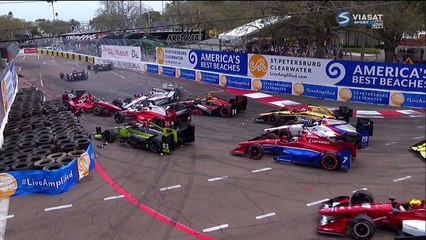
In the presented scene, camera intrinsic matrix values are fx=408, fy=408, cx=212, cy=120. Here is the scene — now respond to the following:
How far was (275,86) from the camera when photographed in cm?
2234

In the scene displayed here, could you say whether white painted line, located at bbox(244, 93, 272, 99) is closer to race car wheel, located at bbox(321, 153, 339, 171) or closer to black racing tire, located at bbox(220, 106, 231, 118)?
black racing tire, located at bbox(220, 106, 231, 118)

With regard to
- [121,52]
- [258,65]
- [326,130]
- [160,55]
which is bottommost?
[326,130]

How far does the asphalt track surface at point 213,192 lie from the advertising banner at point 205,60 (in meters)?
7.25

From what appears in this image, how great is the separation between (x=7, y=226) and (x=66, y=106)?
42.8 ft

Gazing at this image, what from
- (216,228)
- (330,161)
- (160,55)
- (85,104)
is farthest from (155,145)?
(160,55)

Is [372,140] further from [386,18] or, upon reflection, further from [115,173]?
[386,18]

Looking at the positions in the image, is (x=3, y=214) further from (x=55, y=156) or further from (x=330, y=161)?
(x=330, y=161)

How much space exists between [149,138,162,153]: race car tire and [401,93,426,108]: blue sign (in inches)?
454

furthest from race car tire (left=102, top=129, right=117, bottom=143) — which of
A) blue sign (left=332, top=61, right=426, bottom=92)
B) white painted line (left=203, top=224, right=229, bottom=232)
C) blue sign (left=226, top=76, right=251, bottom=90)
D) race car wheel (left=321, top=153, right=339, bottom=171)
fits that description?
blue sign (left=332, top=61, right=426, bottom=92)

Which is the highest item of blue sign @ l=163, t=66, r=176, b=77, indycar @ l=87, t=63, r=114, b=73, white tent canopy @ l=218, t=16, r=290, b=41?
white tent canopy @ l=218, t=16, r=290, b=41

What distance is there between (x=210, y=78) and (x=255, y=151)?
39.2 ft

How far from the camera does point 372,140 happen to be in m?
15.7

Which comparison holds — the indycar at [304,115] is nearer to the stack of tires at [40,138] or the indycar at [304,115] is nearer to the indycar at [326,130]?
the indycar at [326,130]

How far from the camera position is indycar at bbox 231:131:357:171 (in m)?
12.3
